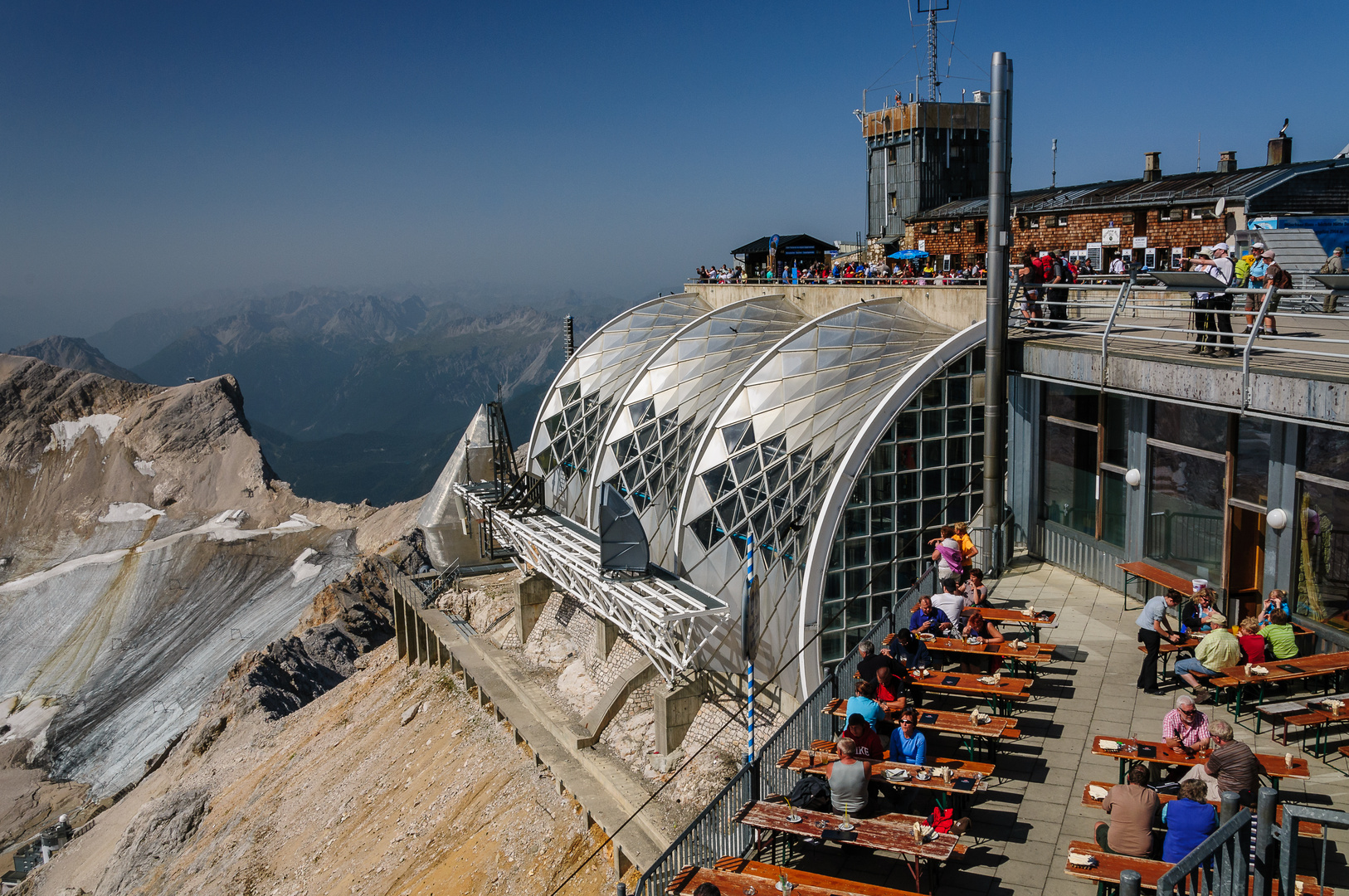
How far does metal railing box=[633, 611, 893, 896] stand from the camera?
944cm

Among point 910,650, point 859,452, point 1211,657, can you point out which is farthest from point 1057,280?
point 910,650

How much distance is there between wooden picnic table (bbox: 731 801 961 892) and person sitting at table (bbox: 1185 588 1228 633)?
17.4ft

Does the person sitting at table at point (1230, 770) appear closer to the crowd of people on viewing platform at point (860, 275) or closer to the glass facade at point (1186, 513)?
the glass facade at point (1186, 513)

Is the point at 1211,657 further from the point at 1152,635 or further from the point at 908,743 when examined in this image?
the point at 908,743

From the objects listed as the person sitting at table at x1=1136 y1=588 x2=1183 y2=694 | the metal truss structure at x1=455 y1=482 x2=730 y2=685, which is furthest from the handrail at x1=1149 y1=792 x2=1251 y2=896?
the metal truss structure at x1=455 y1=482 x2=730 y2=685

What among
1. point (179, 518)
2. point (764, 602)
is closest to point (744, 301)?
point (764, 602)

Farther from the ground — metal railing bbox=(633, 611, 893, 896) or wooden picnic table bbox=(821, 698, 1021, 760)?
wooden picnic table bbox=(821, 698, 1021, 760)

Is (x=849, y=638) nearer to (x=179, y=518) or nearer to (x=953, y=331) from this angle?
(x=953, y=331)

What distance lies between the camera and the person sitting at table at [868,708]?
34.7 ft

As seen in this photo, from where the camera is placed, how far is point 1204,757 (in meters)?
9.20

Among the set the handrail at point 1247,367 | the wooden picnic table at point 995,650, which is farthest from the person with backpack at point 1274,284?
the wooden picnic table at point 995,650

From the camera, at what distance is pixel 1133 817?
8.16 m

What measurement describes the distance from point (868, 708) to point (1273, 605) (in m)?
5.20

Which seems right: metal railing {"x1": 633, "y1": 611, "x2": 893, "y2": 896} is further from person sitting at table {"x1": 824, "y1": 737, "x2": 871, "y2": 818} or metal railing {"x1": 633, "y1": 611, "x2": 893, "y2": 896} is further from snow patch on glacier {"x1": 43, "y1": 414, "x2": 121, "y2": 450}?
snow patch on glacier {"x1": 43, "y1": 414, "x2": 121, "y2": 450}
